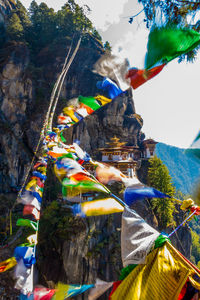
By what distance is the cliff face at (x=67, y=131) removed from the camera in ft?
33.2

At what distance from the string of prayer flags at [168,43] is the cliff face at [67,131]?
10.2 metres

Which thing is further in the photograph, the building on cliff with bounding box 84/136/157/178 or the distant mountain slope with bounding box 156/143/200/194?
the distant mountain slope with bounding box 156/143/200/194

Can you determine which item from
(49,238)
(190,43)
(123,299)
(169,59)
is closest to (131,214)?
(123,299)

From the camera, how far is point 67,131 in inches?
785

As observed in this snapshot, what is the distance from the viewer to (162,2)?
297cm

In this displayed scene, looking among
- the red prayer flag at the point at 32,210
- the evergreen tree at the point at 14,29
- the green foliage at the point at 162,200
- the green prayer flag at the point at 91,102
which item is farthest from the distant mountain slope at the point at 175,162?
the red prayer flag at the point at 32,210

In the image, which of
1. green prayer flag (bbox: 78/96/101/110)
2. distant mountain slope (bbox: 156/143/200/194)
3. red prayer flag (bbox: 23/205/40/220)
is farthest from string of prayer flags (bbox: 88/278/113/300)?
distant mountain slope (bbox: 156/143/200/194)

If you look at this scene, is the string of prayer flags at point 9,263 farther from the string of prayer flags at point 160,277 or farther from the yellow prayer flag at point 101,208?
the string of prayer flags at point 160,277

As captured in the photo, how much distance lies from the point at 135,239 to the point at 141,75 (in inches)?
93.7

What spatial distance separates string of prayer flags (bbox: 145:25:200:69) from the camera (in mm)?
2141

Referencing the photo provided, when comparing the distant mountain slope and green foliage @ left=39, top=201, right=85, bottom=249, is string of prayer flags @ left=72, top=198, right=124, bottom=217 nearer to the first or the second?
green foliage @ left=39, top=201, right=85, bottom=249

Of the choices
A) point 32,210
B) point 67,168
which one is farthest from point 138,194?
point 32,210

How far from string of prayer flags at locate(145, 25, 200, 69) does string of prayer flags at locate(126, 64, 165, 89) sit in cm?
19

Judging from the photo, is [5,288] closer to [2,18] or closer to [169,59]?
[169,59]
